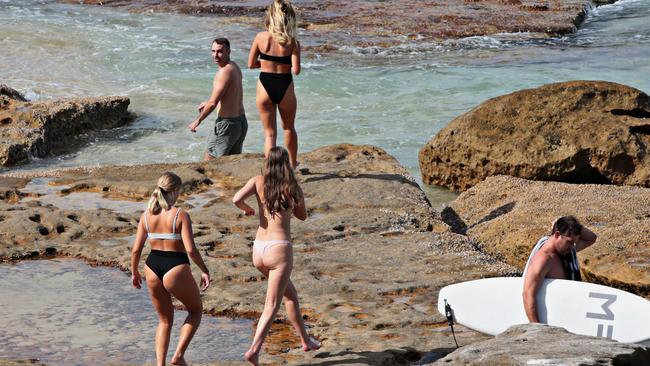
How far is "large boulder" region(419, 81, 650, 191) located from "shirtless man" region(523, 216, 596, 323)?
18.3 feet

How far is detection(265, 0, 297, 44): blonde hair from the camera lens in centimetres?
891

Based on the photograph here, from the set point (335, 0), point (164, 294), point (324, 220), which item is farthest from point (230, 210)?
point (335, 0)

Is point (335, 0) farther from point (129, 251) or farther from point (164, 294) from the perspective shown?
point (164, 294)

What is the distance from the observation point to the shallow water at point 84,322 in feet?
22.1

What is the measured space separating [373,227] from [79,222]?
2.57m

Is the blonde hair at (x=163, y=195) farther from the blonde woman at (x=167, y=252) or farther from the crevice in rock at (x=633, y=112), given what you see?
the crevice in rock at (x=633, y=112)

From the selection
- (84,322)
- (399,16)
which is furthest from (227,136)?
(399,16)

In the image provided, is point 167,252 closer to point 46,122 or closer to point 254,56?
point 254,56

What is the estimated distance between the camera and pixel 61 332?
710 centimetres

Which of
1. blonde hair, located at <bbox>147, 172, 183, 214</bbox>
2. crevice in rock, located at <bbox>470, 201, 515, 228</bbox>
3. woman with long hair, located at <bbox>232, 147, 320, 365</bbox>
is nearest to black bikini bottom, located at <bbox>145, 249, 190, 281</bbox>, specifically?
blonde hair, located at <bbox>147, 172, 183, 214</bbox>

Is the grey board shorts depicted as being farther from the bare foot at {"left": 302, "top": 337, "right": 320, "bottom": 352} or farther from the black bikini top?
the bare foot at {"left": 302, "top": 337, "right": 320, "bottom": 352}

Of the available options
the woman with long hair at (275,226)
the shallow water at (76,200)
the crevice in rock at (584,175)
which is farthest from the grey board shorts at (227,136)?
the woman with long hair at (275,226)

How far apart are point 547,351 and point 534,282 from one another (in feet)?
5.46

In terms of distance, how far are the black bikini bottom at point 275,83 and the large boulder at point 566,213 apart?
2.27m
